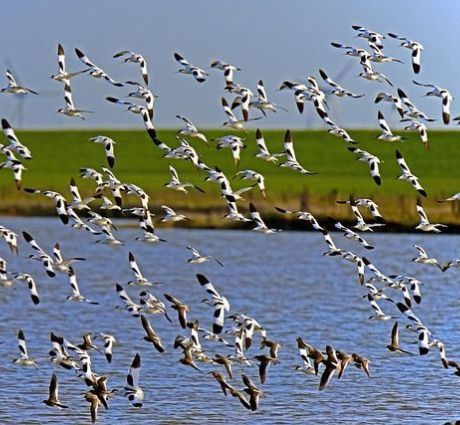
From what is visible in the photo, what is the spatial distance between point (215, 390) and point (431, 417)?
415cm

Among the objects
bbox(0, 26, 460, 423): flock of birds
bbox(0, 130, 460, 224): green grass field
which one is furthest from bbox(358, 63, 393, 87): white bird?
bbox(0, 130, 460, 224): green grass field

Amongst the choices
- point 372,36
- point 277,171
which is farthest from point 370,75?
point 277,171

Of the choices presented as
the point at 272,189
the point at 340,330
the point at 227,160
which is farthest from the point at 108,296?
the point at 227,160

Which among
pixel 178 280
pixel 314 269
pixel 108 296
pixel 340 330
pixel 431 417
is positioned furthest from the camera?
pixel 314 269

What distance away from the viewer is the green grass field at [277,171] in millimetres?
60750

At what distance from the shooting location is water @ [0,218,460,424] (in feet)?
85.1

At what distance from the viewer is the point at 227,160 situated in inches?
3900

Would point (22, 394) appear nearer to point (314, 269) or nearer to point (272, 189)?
point (314, 269)

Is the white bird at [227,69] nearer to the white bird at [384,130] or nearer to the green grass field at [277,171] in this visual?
the white bird at [384,130]

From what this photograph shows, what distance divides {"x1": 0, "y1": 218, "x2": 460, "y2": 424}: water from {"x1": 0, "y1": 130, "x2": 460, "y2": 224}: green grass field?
1.52 m

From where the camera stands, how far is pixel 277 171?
9662cm

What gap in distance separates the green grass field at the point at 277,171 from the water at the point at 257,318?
152 cm

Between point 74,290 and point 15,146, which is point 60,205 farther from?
point 74,290

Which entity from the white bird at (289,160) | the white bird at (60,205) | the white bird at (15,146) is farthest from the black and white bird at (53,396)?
the white bird at (289,160)
